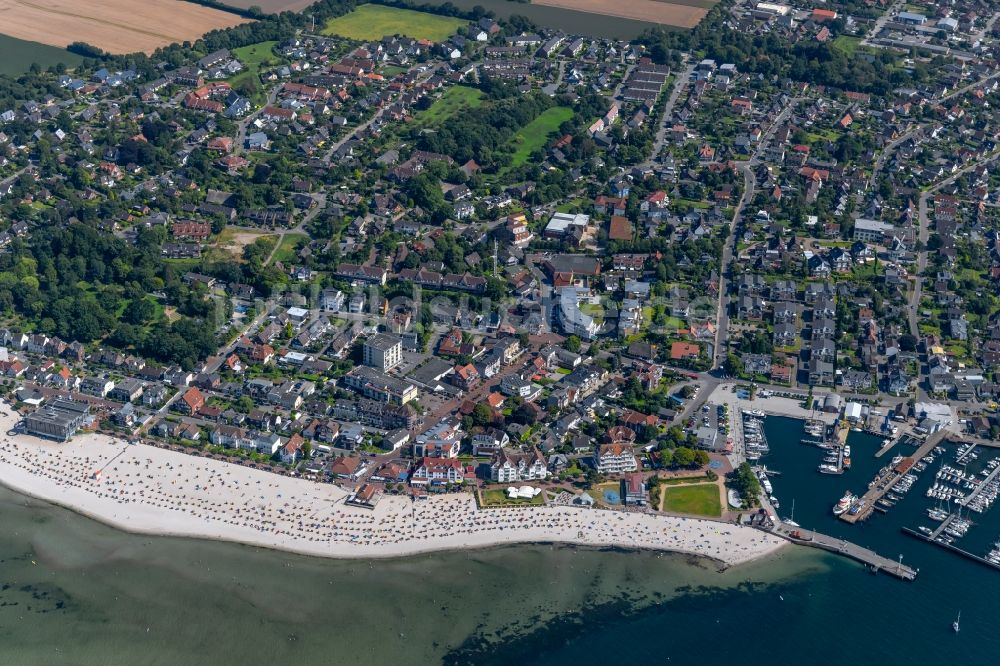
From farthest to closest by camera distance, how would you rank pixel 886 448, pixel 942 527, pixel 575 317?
pixel 575 317 < pixel 886 448 < pixel 942 527

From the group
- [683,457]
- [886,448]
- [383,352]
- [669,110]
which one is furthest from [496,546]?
[669,110]

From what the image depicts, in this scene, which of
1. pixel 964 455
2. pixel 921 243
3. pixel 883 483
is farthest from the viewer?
pixel 921 243

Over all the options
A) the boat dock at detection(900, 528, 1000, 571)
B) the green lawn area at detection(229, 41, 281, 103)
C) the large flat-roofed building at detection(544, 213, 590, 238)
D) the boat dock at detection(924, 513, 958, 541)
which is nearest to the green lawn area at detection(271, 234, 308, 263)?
the large flat-roofed building at detection(544, 213, 590, 238)

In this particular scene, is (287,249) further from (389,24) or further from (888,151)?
(389,24)

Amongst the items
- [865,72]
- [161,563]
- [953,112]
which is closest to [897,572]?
[161,563]

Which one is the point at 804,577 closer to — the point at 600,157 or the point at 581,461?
the point at 581,461

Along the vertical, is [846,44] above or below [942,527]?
above

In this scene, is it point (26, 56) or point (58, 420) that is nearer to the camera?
point (58, 420)
